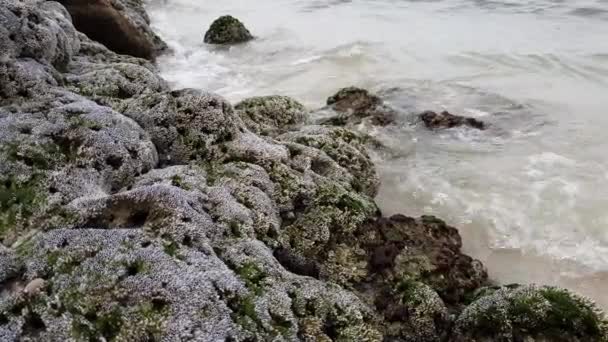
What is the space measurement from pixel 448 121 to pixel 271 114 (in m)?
5.40

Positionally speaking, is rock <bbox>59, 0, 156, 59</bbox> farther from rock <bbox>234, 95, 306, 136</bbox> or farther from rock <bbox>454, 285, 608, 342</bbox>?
rock <bbox>454, 285, 608, 342</bbox>

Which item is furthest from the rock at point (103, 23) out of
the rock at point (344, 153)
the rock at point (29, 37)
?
the rock at point (344, 153)

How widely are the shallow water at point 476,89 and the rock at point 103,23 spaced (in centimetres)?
233

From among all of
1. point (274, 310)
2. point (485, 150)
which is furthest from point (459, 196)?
point (274, 310)

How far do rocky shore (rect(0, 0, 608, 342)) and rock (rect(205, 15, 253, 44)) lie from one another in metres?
15.0

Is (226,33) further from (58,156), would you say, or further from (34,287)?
(34,287)

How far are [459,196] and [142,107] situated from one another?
7.06m

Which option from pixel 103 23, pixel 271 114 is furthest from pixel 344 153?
pixel 103 23

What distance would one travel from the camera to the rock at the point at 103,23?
18.4m

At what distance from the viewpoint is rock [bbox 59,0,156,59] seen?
1838cm

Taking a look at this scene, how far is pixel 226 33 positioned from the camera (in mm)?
27109

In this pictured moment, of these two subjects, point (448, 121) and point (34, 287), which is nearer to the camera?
point (34, 287)

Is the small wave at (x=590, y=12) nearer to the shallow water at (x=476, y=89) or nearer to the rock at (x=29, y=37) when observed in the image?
the shallow water at (x=476, y=89)

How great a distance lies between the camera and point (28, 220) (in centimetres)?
732
